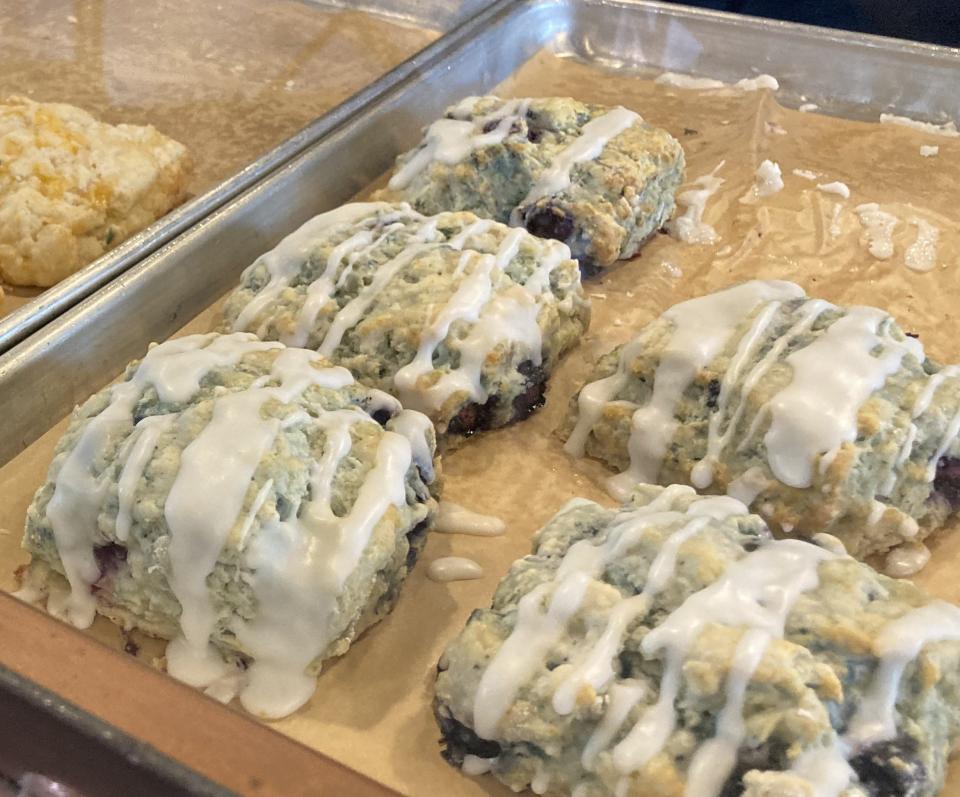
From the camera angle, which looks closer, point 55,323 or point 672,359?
point 672,359

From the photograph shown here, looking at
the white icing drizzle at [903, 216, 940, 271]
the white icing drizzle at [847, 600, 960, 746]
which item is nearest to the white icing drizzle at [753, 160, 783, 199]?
the white icing drizzle at [903, 216, 940, 271]

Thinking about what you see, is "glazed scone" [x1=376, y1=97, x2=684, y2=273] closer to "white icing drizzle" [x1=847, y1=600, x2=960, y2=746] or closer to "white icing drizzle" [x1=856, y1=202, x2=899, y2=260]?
"white icing drizzle" [x1=856, y1=202, x2=899, y2=260]

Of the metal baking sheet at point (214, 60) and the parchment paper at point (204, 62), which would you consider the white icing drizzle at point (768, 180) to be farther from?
the parchment paper at point (204, 62)

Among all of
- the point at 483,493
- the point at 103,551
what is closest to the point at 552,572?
the point at 483,493

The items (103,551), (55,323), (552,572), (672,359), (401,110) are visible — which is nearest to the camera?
(552,572)

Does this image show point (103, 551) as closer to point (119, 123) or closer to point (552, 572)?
point (552, 572)

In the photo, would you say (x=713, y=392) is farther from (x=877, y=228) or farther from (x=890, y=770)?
(x=877, y=228)

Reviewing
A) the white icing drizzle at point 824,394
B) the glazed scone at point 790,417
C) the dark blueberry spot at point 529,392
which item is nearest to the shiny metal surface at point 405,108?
the dark blueberry spot at point 529,392

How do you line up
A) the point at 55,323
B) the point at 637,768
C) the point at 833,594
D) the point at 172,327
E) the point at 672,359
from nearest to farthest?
1. the point at 637,768
2. the point at 833,594
3. the point at 672,359
4. the point at 55,323
5. the point at 172,327
